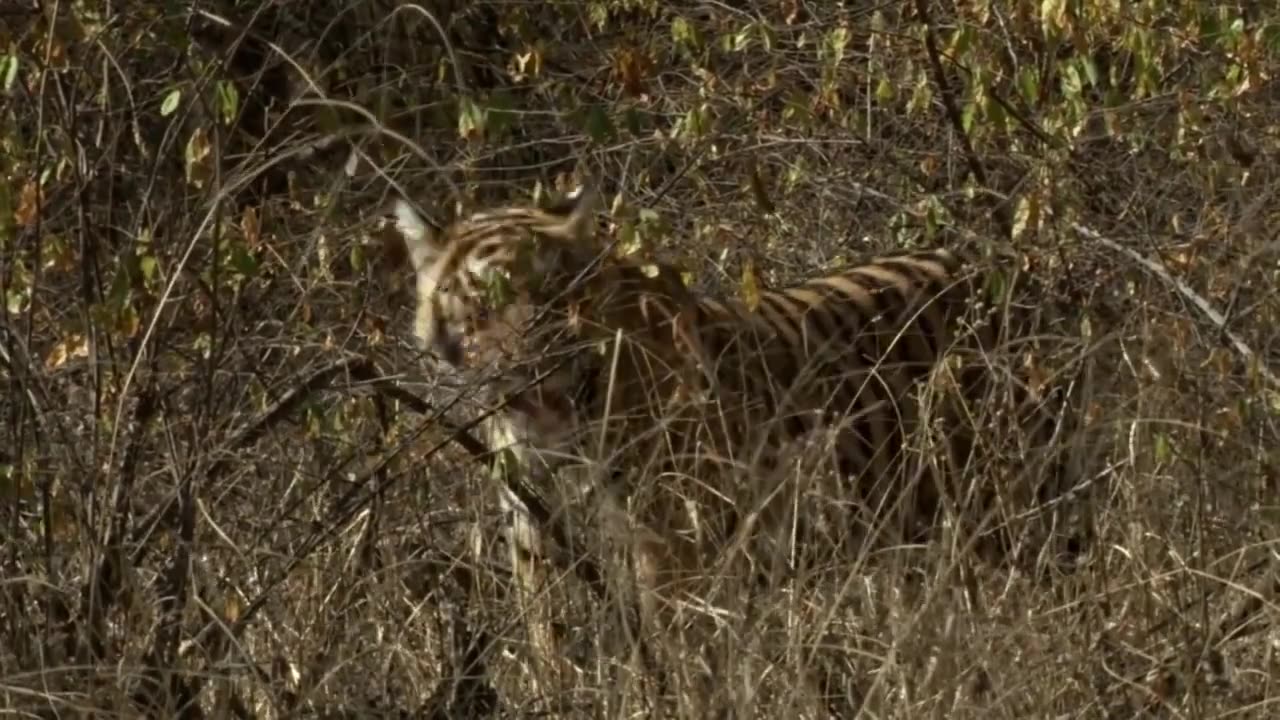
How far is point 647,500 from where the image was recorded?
3.85m

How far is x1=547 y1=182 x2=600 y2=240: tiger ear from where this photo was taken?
4.51m

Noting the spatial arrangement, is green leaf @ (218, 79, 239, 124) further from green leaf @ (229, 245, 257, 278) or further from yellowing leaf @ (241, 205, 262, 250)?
yellowing leaf @ (241, 205, 262, 250)

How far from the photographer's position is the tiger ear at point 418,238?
436 cm

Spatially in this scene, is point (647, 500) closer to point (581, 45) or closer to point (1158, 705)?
point (1158, 705)

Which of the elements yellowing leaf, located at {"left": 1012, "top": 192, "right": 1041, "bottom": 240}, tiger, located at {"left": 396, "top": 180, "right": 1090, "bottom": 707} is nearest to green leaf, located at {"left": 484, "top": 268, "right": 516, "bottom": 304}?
tiger, located at {"left": 396, "top": 180, "right": 1090, "bottom": 707}

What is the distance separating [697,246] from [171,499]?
1949mm

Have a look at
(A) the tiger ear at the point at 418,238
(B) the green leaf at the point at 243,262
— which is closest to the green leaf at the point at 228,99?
(B) the green leaf at the point at 243,262

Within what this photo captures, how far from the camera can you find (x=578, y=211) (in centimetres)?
461

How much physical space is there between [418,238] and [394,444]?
2.48 ft

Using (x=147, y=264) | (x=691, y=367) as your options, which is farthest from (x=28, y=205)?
(x=691, y=367)

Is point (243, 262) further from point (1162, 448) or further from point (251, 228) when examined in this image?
point (1162, 448)

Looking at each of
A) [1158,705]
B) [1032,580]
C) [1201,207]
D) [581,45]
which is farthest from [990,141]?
[1158,705]

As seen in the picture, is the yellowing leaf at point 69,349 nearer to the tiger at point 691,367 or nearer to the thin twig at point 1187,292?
the tiger at point 691,367

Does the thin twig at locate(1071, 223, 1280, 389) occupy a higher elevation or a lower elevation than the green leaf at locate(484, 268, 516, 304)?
lower
